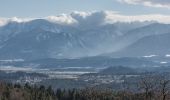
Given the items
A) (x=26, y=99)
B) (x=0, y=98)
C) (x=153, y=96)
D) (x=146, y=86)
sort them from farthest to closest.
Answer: (x=26, y=99) → (x=0, y=98) → (x=153, y=96) → (x=146, y=86)

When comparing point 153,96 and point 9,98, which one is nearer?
point 153,96

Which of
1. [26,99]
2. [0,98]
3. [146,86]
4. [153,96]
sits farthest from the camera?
[26,99]

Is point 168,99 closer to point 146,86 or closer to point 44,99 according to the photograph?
point 146,86

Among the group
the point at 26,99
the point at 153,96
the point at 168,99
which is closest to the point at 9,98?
the point at 26,99

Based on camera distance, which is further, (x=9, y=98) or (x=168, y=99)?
(x=9, y=98)

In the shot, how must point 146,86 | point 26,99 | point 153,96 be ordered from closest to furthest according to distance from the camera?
point 146,86, point 153,96, point 26,99

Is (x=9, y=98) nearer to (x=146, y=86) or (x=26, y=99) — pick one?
(x=26, y=99)

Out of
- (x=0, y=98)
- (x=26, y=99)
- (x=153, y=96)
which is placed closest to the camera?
(x=153, y=96)

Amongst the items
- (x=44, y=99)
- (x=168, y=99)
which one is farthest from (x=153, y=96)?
(x=44, y=99)

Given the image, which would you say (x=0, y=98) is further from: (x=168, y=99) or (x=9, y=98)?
(x=168, y=99)
